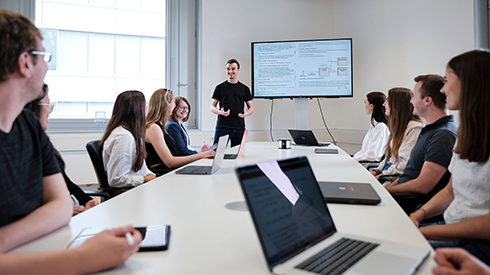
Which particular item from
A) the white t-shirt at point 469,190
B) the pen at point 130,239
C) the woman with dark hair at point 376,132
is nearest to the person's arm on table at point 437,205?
the white t-shirt at point 469,190

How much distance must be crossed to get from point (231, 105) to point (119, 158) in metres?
2.60

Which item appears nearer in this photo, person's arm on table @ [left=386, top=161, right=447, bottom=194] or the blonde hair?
person's arm on table @ [left=386, top=161, right=447, bottom=194]

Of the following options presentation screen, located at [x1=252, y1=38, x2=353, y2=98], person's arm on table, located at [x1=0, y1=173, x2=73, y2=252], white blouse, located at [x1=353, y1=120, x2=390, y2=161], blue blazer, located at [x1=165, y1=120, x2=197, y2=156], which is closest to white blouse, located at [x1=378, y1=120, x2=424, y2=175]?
white blouse, located at [x1=353, y1=120, x2=390, y2=161]

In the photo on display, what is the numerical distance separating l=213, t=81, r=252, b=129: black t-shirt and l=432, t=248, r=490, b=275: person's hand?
3897 millimetres

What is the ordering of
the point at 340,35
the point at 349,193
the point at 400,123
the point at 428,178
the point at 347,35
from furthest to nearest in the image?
the point at 340,35, the point at 347,35, the point at 400,123, the point at 428,178, the point at 349,193

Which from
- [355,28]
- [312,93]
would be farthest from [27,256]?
[355,28]

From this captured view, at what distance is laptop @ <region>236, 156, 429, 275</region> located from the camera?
27.7 inches

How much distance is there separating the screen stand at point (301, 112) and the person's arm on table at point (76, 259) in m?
4.39

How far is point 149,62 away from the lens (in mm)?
4727

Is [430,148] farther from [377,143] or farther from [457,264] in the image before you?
[377,143]

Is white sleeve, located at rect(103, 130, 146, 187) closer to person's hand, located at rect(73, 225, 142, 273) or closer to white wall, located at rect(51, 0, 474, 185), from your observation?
person's hand, located at rect(73, 225, 142, 273)

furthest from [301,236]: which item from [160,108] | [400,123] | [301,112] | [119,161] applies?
[301,112]

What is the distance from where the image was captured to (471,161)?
1.23 meters

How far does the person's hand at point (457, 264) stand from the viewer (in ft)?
2.24
